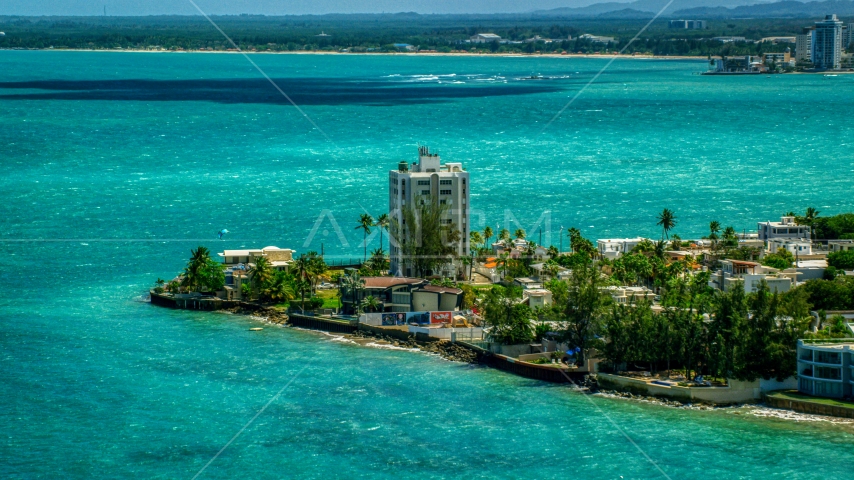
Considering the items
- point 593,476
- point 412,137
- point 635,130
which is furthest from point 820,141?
point 593,476

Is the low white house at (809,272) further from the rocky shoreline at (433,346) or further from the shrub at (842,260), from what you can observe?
the rocky shoreline at (433,346)

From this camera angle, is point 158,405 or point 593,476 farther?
point 158,405

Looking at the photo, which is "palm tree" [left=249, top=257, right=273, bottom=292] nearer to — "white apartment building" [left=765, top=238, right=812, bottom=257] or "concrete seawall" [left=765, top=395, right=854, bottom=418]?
"white apartment building" [left=765, top=238, right=812, bottom=257]

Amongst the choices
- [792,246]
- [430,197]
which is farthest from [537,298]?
[792,246]

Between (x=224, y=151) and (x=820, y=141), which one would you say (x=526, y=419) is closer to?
(x=224, y=151)

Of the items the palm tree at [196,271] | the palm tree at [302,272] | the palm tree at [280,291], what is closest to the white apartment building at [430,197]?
the palm tree at [302,272]

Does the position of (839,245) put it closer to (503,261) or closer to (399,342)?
(503,261)
